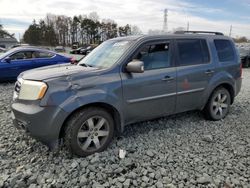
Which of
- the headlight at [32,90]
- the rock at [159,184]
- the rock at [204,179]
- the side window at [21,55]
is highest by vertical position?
the side window at [21,55]

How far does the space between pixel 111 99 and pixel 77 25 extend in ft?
228

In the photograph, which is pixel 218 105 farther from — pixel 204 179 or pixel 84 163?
pixel 84 163

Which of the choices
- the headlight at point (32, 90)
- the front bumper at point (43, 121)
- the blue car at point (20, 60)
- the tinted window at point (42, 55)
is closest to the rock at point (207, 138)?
the front bumper at point (43, 121)

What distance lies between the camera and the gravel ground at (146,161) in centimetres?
293

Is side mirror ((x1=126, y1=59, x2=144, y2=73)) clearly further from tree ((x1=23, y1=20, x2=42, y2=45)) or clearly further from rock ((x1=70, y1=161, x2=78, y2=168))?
tree ((x1=23, y1=20, x2=42, y2=45))

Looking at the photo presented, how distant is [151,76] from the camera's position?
152 inches

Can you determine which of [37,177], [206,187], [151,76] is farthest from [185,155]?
[37,177]

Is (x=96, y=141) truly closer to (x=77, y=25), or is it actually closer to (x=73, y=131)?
(x=73, y=131)

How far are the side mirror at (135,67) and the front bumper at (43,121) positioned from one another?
3.83 ft

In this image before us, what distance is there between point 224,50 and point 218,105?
1.18 meters

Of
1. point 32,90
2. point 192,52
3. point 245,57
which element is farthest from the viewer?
point 245,57

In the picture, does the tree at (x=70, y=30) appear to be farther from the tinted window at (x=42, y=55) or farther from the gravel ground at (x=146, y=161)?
the gravel ground at (x=146, y=161)

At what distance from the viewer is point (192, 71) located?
14.3 feet

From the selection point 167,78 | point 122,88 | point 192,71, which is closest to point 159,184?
point 122,88
